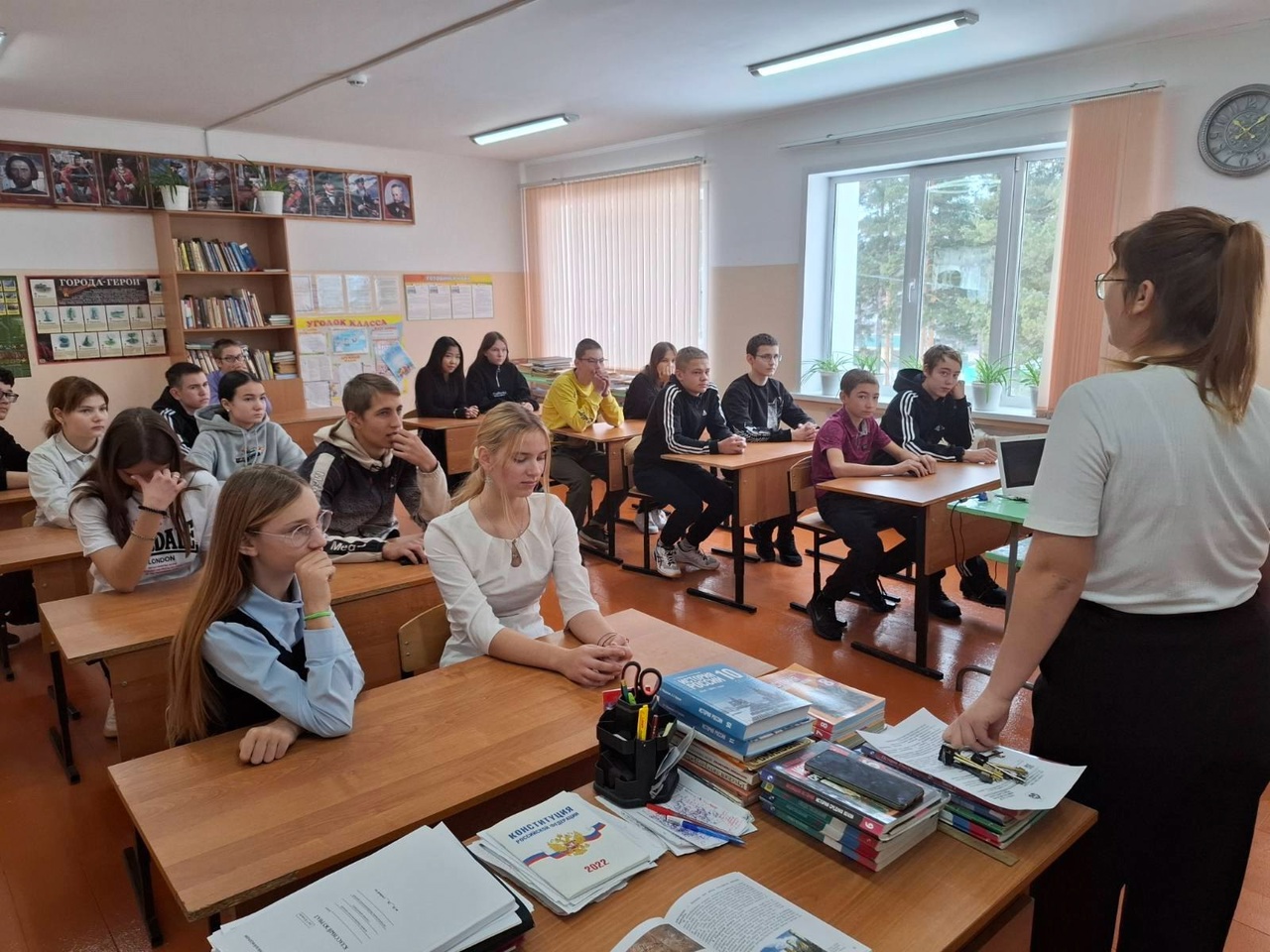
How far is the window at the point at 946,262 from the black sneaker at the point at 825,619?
2.30 meters

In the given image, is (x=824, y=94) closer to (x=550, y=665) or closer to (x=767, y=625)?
(x=767, y=625)

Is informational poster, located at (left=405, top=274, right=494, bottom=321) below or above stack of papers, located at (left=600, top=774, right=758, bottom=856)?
above

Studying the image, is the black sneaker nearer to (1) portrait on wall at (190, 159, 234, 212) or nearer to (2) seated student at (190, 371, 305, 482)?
(2) seated student at (190, 371, 305, 482)

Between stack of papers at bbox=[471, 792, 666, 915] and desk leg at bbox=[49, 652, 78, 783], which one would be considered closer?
stack of papers at bbox=[471, 792, 666, 915]

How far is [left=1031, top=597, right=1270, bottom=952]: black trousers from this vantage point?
126cm

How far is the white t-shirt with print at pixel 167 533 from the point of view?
2.55 metres

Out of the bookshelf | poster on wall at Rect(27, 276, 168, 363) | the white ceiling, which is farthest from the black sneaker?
poster on wall at Rect(27, 276, 168, 363)

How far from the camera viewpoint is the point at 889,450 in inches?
170

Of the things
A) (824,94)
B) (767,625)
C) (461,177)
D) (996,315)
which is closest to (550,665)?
(767,625)

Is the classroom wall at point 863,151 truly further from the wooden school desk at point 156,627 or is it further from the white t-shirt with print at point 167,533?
the white t-shirt with print at point 167,533

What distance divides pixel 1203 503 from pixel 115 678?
2.41 meters

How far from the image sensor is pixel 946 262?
18.4 ft

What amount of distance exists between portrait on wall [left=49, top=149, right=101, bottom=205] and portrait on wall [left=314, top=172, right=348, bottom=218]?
1.59m

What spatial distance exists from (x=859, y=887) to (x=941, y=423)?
364 centimetres
